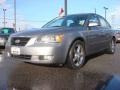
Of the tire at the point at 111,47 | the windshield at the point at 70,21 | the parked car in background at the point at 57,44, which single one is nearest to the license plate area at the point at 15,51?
the parked car in background at the point at 57,44

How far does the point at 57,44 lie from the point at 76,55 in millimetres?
817

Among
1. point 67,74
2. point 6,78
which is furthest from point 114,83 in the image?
point 6,78

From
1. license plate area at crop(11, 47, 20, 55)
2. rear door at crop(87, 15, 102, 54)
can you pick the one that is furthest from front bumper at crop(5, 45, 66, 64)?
rear door at crop(87, 15, 102, 54)

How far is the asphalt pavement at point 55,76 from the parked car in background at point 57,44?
307mm

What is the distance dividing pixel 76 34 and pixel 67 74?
3.92 ft

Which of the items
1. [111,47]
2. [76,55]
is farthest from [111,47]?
[76,55]

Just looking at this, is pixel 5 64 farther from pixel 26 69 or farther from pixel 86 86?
pixel 86 86

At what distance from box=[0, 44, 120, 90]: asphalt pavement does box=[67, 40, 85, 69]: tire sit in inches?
6.2

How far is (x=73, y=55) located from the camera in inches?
271

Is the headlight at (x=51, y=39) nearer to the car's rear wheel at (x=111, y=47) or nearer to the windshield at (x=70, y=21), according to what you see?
the windshield at (x=70, y=21)

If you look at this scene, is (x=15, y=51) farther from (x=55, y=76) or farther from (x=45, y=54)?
(x=55, y=76)

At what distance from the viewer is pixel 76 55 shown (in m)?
7.02

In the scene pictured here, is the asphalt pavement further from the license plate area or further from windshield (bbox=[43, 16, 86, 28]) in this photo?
windshield (bbox=[43, 16, 86, 28])

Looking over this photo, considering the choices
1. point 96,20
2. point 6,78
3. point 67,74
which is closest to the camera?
point 6,78
